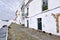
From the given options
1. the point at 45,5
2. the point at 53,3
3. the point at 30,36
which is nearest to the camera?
the point at 30,36

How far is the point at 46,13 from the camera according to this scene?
15.9 metres

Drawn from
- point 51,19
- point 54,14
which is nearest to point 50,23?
point 51,19

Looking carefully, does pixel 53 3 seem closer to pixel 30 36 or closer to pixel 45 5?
pixel 45 5

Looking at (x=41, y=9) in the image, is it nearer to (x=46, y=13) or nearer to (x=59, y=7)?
(x=46, y=13)

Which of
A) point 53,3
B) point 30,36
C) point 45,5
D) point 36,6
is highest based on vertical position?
point 36,6

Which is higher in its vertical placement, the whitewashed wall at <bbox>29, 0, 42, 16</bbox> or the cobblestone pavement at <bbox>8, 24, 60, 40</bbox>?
the whitewashed wall at <bbox>29, 0, 42, 16</bbox>

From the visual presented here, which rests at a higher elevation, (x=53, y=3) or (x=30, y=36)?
(x=53, y=3)

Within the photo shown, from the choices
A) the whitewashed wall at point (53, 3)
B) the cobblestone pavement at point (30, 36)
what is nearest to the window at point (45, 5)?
the whitewashed wall at point (53, 3)

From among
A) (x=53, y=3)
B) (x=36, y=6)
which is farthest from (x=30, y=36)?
(x=36, y=6)

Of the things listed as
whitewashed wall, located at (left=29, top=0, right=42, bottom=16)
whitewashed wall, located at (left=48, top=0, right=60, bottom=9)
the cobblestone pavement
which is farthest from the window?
the cobblestone pavement

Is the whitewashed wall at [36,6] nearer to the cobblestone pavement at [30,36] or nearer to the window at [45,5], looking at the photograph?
the window at [45,5]

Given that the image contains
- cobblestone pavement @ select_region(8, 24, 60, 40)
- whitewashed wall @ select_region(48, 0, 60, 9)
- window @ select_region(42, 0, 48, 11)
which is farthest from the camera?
window @ select_region(42, 0, 48, 11)

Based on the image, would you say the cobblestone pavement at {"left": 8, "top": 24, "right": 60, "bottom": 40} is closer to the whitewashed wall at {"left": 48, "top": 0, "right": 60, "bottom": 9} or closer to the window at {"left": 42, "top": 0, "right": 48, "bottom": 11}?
the whitewashed wall at {"left": 48, "top": 0, "right": 60, "bottom": 9}

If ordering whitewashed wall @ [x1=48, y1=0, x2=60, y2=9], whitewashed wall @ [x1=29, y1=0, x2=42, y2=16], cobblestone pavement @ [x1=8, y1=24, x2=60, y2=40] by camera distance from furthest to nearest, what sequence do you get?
whitewashed wall @ [x1=29, y1=0, x2=42, y2=16], whitewashed wall @ [x1=48, y1=0, x2=60, y2=9], cobblestone pavement @ [x1=8, y1=24, x2=60, y2=40]
